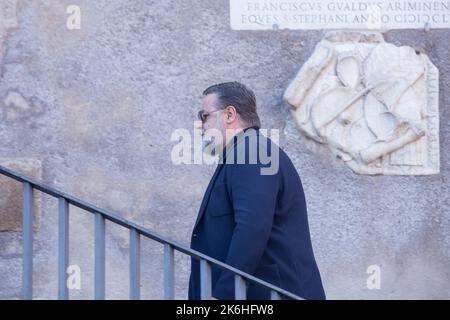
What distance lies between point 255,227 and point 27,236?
0.80 meters

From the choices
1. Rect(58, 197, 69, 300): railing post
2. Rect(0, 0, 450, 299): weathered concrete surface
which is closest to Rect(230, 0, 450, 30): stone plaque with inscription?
Rect(0, 0, 450, 299): weathered concrete surface

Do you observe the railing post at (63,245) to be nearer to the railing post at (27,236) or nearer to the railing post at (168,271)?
the railing post at (27,236)

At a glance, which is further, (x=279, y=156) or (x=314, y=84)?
(x=314, y=84)

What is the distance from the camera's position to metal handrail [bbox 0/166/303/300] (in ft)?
11.2

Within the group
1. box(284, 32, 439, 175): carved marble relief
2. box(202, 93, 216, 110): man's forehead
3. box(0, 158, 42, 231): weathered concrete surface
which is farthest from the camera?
box(284, 32, 439, 175): carved marble relief

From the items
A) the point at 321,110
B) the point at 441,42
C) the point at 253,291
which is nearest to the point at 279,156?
the point at 253,291

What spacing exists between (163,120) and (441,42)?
1.62 meters

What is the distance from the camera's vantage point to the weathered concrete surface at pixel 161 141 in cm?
552

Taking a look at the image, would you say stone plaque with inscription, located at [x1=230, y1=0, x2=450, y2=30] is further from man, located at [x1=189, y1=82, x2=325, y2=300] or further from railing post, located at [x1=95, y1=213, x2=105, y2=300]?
railing post, located at [x1=95, y1=213, x2=105, y2=300]

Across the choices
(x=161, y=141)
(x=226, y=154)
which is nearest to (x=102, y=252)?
(x=226, y=154)

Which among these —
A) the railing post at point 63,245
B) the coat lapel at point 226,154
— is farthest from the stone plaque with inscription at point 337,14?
the railing post at point 63,245

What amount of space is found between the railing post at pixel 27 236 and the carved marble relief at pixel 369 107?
2336 millimetres

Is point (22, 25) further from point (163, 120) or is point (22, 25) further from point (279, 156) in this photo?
point (279, 156)
